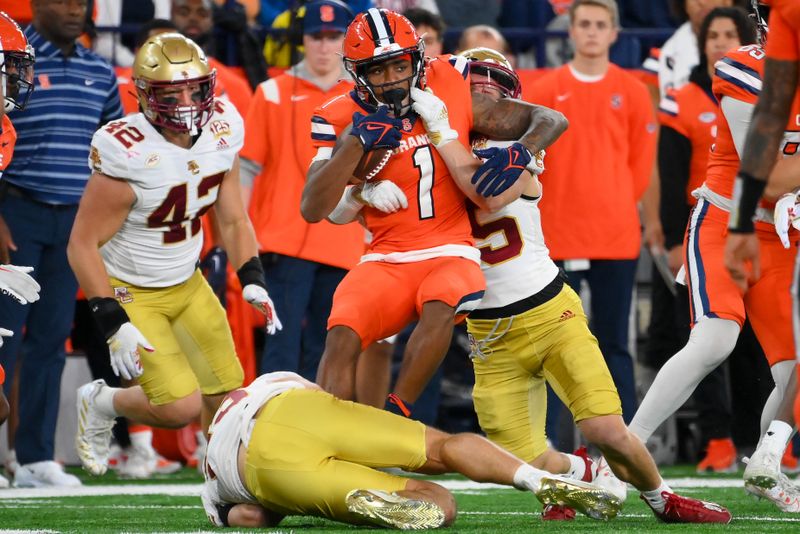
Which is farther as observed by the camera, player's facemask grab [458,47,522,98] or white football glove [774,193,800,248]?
player's facemask grab [458,47,522,98]

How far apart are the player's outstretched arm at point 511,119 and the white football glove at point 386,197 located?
1.32ft

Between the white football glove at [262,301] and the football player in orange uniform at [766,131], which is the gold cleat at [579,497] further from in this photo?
the white football glove at [262,301]

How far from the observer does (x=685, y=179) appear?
718 centimetres

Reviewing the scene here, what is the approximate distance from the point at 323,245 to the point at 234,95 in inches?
43.5

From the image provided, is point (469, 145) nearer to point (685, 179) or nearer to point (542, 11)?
point (685, 179)

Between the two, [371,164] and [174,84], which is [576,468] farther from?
[174,84]

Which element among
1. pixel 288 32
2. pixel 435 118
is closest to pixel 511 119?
pixel 435 118

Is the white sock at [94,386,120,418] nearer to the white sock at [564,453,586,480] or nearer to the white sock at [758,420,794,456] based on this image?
the white sock at [564,453,586,480]

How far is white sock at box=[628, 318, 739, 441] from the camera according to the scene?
5.19 meters

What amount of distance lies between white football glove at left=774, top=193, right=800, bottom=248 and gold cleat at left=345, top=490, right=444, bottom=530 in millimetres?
1465

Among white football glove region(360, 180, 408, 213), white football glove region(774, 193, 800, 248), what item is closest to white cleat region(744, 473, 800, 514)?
white football glove region(774, 193, 800, 248)

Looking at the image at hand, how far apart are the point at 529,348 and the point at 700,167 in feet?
8.38

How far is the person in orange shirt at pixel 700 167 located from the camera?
23.0ft

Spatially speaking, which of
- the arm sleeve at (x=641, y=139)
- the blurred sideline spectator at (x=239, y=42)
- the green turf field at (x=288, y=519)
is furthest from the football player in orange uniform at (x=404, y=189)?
the blurred sideline spectator at (x=239, y=42)
